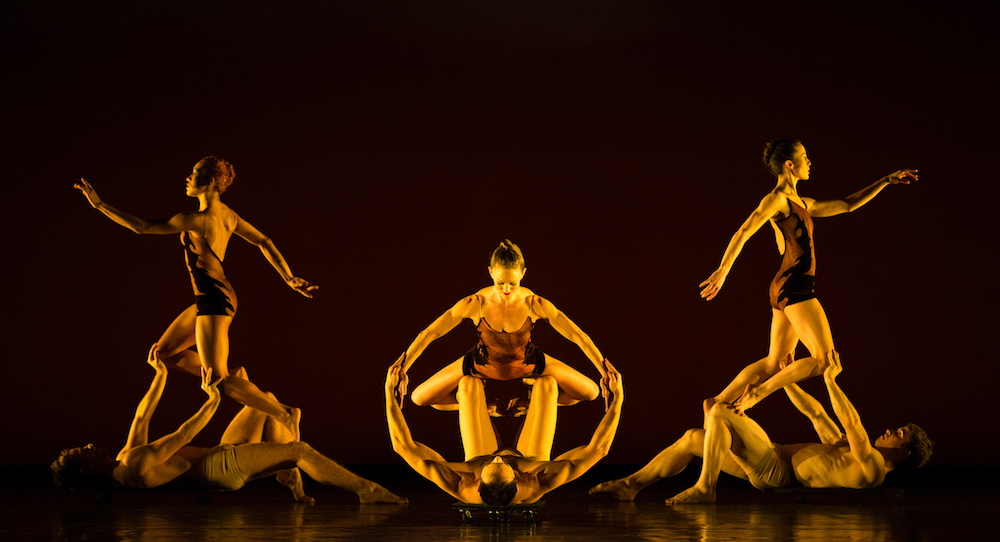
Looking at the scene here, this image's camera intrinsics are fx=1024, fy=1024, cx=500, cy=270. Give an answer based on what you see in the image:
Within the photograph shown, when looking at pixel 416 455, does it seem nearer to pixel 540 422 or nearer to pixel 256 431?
pixel 540 422

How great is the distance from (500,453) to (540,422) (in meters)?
0.32

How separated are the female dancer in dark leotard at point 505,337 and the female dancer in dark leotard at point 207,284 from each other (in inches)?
30.8

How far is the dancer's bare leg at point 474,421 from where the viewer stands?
4078mm

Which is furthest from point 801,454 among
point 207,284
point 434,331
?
point 207,284

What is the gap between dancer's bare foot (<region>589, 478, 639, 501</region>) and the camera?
4594mm

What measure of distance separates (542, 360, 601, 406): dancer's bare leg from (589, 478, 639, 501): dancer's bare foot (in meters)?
0.41

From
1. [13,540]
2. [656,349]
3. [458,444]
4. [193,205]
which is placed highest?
[193,205]

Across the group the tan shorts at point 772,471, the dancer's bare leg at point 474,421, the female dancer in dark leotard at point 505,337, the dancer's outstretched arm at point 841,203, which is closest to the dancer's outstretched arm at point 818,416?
the tan shorts at point 772,471

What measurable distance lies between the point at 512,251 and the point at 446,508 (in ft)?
3.69

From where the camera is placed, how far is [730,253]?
4.52 m

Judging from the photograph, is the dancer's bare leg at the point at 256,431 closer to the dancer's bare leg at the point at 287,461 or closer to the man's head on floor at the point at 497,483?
the dancer's bare leg at the point at 287,461

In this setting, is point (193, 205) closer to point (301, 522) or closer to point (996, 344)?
point (301, 522)

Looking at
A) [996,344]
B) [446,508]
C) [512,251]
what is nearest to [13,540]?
[446,508]

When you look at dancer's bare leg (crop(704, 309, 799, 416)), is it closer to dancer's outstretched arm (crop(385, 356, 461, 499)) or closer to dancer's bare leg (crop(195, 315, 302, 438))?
dancer's outstretched arm (crop(385, 356, 461, 499))
